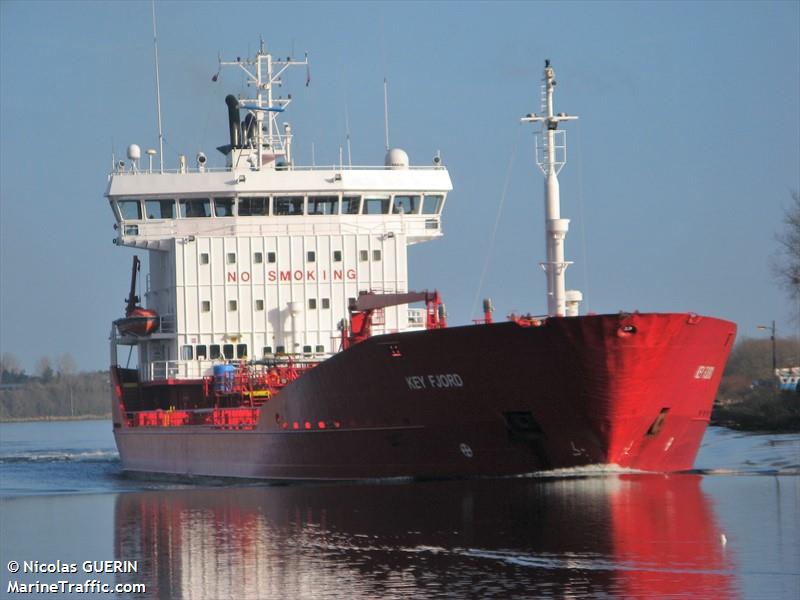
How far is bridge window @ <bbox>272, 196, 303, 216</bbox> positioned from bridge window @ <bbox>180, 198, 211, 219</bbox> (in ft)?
5.80

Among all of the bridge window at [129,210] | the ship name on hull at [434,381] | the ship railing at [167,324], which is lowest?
the ship name on hull at [434,381]

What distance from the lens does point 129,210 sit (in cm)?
3650

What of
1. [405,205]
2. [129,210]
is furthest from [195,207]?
[405,205]

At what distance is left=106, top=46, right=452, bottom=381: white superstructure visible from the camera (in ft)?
112

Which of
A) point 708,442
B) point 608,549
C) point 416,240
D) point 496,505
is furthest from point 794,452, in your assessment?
point 608,549

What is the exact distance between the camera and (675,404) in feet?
86.3

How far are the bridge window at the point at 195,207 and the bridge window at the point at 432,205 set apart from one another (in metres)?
5.34

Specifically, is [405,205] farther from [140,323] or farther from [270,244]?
[140,323]

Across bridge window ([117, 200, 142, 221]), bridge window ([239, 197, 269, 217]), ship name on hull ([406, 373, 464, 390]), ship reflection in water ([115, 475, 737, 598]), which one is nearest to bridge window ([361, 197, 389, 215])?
bridge window ([239, 197, 269, 217])

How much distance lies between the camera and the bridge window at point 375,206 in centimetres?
3512

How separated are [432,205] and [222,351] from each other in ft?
20.9

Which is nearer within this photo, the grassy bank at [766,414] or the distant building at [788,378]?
the grassy bank at [766,414]

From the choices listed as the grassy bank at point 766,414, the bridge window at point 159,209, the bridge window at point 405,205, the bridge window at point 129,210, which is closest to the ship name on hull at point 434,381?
the bridge window at point 405,205

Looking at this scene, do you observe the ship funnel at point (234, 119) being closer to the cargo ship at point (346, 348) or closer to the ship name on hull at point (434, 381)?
the cargo ship at point (346, 348)
